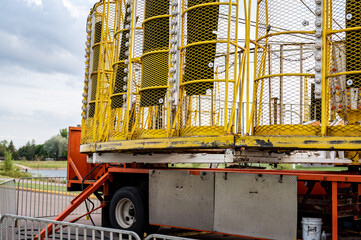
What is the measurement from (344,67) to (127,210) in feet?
18.4

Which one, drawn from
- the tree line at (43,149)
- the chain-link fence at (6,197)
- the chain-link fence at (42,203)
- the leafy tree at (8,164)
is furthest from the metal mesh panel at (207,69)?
the tree line at (43,149)

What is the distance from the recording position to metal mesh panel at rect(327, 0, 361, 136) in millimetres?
6766

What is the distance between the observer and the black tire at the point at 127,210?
9.55 m

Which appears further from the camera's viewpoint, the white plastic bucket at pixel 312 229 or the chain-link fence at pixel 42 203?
the chain-link fence at pixel 42 203

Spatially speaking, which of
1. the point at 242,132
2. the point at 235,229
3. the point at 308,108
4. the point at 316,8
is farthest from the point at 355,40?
the point at 235,229

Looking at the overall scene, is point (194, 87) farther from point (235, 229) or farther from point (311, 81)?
point (235, 229)

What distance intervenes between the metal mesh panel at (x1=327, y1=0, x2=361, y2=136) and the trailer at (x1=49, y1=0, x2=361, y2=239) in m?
0.02

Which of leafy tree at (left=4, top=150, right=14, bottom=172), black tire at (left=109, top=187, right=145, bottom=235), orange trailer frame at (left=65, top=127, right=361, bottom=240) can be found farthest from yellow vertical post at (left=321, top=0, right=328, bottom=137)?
leafy tree at (left=4, top=150, right=14, bottom=172)

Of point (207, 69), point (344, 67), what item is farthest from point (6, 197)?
point (344, 67)

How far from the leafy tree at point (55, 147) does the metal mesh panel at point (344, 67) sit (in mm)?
100263

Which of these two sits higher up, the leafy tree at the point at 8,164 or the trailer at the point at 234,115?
the trailer at the point at 234,115

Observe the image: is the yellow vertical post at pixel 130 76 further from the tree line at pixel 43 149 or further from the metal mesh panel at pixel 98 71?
the tree line at pixel 43 149

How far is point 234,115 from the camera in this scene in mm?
7457

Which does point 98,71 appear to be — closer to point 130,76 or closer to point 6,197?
point 130,76
